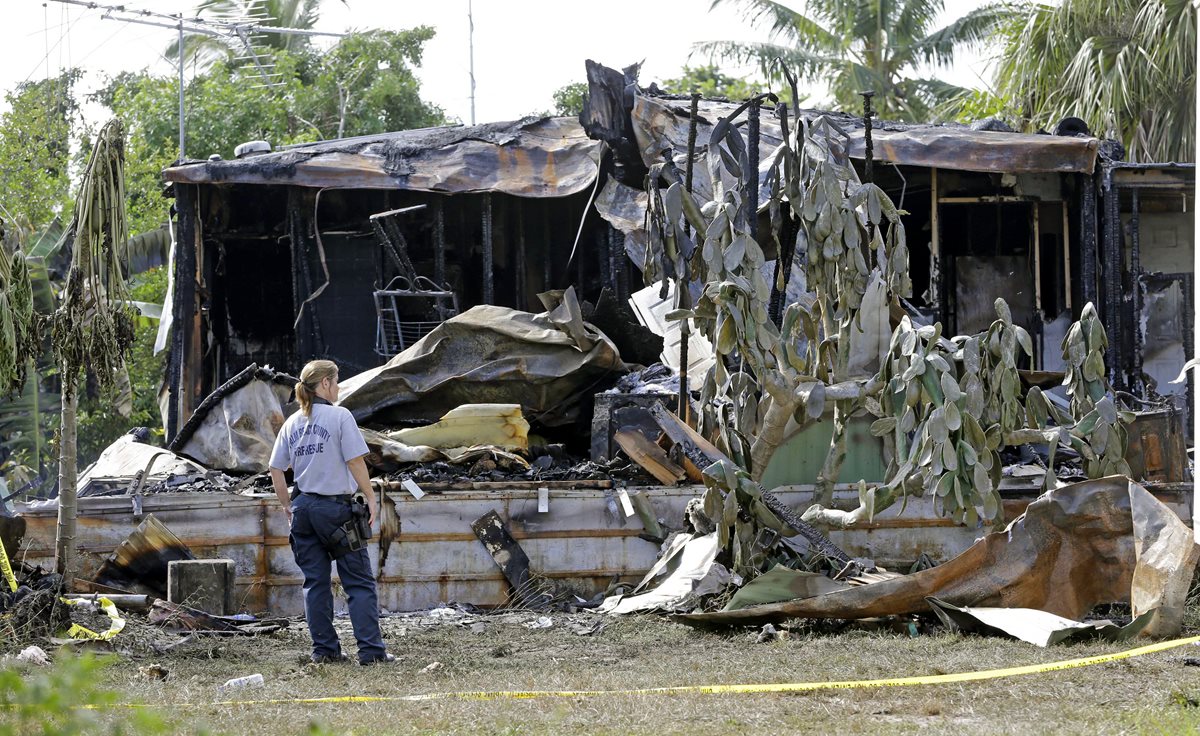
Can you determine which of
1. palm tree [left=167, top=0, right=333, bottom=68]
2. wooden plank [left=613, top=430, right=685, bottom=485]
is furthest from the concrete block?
palm tree [left=167, top=0, right=333, bottom=68]

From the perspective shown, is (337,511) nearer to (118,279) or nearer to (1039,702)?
(118,279)

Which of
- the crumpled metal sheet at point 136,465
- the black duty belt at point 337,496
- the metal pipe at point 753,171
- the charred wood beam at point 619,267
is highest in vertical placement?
the metal pipe at point 753,171

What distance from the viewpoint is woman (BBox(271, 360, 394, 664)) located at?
6891 millimetres

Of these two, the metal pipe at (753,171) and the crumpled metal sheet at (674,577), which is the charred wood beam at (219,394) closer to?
the crumpled metal sheet at (674,577)

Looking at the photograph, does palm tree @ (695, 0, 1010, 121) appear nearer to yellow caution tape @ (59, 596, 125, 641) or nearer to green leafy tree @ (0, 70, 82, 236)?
green leafy tree @ (0, 70, 82, 236)

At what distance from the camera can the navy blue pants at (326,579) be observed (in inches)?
268

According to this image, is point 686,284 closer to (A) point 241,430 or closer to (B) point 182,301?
(A) point 241,430

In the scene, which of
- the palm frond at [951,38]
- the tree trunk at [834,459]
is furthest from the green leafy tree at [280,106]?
the tree trunk at [834,459]

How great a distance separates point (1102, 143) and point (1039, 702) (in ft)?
29.6

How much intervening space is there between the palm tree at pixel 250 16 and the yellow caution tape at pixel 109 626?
85.5 ft

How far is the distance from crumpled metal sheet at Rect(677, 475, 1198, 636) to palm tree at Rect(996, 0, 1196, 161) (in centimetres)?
1229

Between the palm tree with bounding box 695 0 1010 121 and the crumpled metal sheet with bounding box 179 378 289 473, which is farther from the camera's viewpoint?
the palm tree with bounding box 695 0 1010 121

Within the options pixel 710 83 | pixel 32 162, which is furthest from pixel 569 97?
pixel 32 162

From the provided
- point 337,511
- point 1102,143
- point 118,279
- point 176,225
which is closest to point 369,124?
point 176,225
